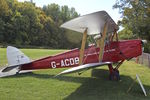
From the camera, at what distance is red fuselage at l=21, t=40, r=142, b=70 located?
29.9 feet

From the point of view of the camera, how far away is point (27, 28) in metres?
66.1

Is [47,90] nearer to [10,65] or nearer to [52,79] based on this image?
[52,79]

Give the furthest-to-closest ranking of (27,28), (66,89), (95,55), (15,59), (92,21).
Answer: (27,28) < (15,59) < (95,55) < (92,21) < (66,89)

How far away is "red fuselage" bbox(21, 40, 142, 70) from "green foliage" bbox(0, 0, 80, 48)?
52212mm

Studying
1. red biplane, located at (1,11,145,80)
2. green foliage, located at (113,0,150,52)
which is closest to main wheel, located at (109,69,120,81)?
red biplane, located at (1,11,145,80)

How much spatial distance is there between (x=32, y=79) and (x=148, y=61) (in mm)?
7870

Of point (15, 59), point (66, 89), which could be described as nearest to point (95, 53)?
point (66, 89)

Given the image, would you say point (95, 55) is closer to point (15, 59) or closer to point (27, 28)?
point (15, 59)

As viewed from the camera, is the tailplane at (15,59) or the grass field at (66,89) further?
the tailplane at (15,59)

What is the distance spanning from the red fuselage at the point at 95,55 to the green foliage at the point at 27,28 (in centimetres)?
5221

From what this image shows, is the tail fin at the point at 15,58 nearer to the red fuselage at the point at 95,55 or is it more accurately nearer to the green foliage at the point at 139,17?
the red fuselage at the point at 95,55

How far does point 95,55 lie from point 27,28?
58667 millimetres

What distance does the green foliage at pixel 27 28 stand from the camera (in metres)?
62.0

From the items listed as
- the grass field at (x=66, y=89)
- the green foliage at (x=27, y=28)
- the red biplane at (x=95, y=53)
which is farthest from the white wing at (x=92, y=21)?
the green foliage at (x=27, y=28)
